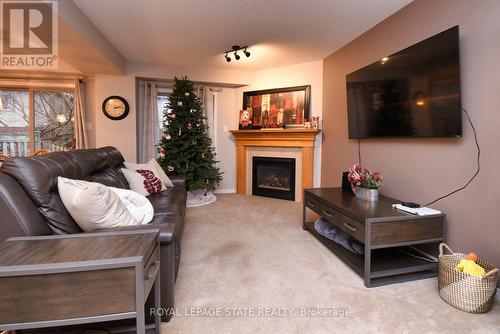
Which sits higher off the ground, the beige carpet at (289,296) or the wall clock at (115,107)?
the wall clock at (115,107)

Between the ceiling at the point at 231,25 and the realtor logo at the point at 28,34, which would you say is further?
the ceiling at the point at 231,25

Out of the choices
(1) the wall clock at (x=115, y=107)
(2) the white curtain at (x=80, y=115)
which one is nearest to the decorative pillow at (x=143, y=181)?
(1) the wall clock at (x=115, y=107)

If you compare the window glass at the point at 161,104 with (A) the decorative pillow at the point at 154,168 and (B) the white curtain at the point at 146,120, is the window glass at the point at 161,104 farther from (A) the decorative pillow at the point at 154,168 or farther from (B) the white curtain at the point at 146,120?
(A) the decorative pillow at the point at 154,168

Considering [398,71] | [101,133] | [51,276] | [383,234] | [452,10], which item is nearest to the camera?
[51,276]

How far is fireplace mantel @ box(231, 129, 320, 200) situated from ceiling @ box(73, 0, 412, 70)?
4.04 feet

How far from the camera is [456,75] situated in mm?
1867

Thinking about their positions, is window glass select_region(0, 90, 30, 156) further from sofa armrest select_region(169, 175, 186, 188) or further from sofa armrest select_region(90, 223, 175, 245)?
sofa armrest select_region(90, 223, 175, 245)

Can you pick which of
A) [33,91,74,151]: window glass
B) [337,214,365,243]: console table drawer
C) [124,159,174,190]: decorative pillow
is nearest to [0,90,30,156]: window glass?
[33,91,74,151]: window glass

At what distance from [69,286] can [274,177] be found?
399 centimetres

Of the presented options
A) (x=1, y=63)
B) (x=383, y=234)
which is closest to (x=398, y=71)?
(x=383, y=234)

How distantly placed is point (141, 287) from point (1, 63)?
198 inches

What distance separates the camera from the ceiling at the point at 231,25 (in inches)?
98.0

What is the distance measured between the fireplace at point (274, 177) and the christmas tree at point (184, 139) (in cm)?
99

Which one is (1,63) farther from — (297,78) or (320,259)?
(320,259)
